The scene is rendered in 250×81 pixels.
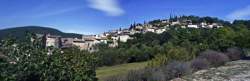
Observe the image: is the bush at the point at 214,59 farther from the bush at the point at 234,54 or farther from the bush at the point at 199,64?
the bush at the point at 234,54

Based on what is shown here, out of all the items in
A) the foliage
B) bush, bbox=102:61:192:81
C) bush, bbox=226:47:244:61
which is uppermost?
the foliage

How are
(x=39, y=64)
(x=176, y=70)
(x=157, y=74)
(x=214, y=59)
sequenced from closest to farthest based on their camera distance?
(x=39, y=64) < (x=157, y=74) < (x=176, y=70) < (x=214, y=59)

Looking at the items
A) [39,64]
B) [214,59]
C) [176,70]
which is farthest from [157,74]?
[39,64]

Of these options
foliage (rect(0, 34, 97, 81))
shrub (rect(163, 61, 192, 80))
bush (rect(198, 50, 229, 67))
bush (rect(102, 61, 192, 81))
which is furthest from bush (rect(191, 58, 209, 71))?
foliage (rect(0, 34, 97, 81))

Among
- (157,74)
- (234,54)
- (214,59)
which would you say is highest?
(234,54)

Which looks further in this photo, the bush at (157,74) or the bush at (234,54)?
the bush at (234,54)

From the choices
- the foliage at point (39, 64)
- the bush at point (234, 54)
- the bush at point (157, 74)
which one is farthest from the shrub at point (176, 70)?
the foliage at point (39, 64)

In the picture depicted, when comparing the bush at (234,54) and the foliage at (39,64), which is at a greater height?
the foliage at (39,64)

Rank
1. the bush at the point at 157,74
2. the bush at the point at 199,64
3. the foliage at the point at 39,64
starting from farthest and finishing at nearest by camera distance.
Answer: the bush at the point at 199,64 → the bush at the point at 157,74 → the foliage at the point at 39,64

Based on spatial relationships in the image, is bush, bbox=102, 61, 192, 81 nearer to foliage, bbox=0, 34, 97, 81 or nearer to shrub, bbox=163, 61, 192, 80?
shrub, bbox=163, 61, 192, 80

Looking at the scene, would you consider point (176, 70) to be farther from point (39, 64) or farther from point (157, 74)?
point (39, 64)

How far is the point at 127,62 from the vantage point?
2689 inches

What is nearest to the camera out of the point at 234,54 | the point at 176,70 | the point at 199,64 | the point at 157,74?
the point at 157,74

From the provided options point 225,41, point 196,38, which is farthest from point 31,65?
point 196,38
